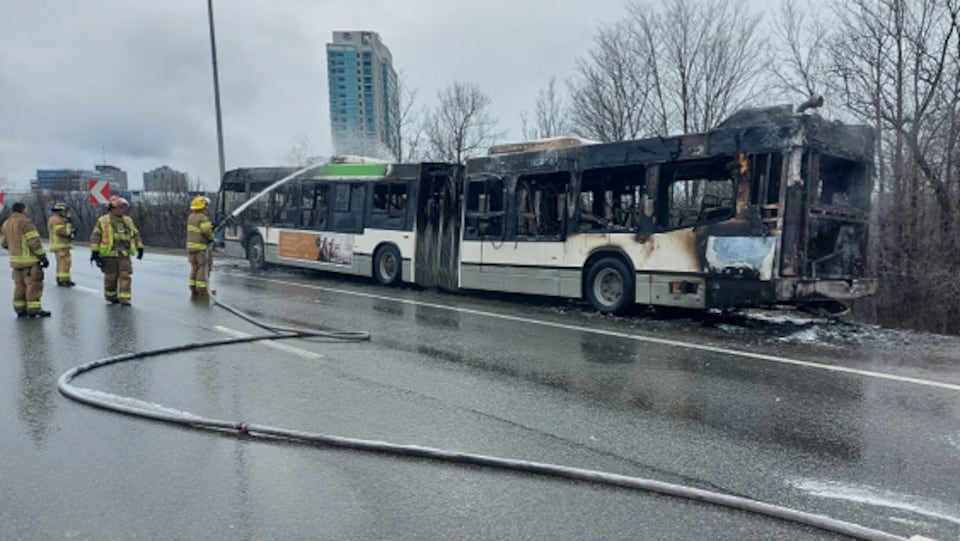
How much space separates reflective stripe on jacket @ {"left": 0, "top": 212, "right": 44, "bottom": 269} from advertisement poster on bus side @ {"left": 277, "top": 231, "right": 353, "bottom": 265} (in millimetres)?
6423

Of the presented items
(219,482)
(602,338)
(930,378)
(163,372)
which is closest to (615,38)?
(602,338)

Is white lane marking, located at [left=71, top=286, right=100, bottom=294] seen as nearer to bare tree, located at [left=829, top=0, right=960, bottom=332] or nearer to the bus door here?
the bus door

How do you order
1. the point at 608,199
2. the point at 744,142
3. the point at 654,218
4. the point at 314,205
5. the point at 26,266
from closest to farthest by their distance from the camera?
the point at 744,142 → the point at 26,266 → the point at 654,218 → the point at 608,199 → the point at 314,205

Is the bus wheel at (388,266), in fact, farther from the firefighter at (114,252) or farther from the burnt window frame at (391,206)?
the firefighter at (114,252)

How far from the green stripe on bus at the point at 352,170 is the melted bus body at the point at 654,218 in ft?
0.40

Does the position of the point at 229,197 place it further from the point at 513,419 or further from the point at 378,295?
the point at 513,419

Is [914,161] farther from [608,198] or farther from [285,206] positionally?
[285,206]

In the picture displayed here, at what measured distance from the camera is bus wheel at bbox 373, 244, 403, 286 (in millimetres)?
13469

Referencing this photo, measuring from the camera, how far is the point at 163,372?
571 cm

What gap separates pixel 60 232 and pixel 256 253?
18.2ft

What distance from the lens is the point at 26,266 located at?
8633 millimetres

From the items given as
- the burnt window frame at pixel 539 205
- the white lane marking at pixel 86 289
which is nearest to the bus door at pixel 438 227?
the burnt window frame at pixel 539 205

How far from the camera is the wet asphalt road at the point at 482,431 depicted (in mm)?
3041

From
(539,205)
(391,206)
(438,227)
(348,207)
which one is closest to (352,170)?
(348,207)
